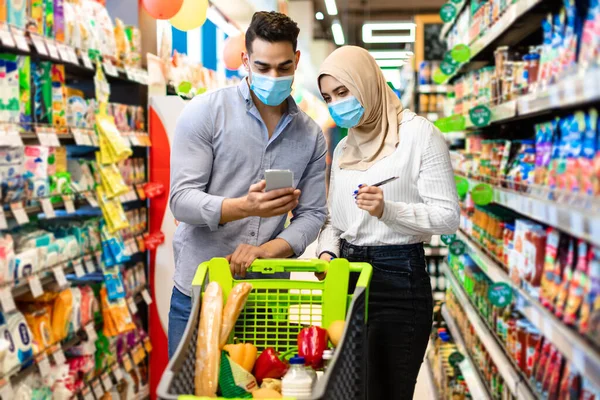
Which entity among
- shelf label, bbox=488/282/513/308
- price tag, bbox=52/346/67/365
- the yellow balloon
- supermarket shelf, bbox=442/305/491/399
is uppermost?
the yellow balloon

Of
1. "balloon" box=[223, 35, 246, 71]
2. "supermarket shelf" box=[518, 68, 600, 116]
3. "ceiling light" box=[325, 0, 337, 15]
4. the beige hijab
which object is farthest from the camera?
"ceiling light" box=[325, 0, 337, 15]

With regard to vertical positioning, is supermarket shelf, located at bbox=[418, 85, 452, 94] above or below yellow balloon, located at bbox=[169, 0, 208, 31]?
below

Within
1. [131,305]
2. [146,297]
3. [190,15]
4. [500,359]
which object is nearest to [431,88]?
[190,15]

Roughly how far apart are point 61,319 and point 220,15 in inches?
273

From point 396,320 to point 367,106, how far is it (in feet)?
2.54

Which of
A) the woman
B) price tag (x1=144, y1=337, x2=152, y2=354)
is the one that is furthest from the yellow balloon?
the woman

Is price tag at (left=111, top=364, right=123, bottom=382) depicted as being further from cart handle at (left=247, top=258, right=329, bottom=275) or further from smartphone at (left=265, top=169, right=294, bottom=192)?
smartphone at (left=265, top=169, right=294, bottom=192)

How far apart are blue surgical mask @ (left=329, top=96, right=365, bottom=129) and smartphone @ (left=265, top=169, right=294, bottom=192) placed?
466 mm

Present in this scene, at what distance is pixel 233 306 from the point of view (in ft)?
6.72

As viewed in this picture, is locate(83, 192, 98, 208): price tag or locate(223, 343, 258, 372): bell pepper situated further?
locate(83, 192, 98, 208): price tag

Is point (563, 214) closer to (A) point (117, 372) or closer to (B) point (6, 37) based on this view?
(B) point (6, 37)

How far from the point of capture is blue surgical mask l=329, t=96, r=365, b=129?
100 inches

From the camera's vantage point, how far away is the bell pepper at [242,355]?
1.97 m

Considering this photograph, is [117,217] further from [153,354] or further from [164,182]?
[153,354]
